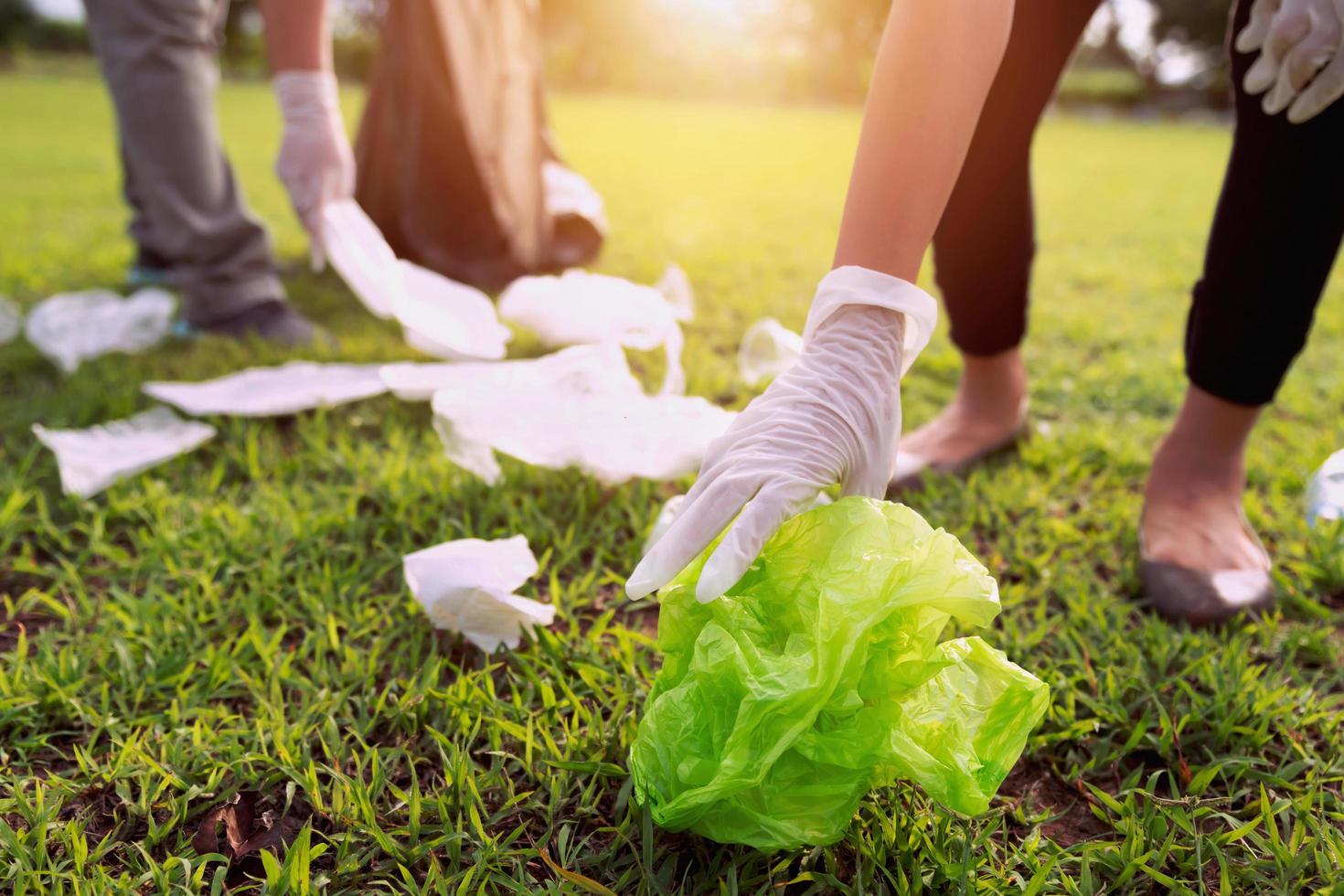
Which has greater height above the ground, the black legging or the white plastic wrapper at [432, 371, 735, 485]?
the black legging

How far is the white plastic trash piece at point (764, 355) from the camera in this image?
→ 2102mm

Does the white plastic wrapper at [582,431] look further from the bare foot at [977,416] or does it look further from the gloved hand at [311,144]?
the gloved hand at [311,144]

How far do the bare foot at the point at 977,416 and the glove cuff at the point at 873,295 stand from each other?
89 centimetres

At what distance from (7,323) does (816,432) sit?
2696 mm

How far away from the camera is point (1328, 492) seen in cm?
127

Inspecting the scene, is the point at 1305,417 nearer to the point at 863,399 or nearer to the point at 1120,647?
Result: the point at 1120,647

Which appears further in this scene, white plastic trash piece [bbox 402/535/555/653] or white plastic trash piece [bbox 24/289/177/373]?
white plastic trash piece [bbox 24/289/177/373]

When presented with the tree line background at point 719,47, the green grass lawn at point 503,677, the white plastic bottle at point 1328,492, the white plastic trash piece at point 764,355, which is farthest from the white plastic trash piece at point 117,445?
the tree line background at point 719,47

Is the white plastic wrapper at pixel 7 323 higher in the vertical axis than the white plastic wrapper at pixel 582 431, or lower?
lower

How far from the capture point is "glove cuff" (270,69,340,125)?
6.81 feet

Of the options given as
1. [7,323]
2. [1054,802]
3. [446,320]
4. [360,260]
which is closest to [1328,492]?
[1054,802]

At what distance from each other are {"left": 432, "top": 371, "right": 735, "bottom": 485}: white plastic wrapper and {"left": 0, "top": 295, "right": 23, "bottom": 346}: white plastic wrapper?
1816 mm

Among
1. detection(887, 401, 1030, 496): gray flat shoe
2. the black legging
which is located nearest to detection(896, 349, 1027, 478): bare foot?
detection(887, 401, 1030, 496): gray flat shoe

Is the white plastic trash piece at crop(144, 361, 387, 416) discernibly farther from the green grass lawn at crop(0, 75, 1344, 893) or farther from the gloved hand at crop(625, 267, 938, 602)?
the gloved hand at crop(625, 267, 938, 602)
